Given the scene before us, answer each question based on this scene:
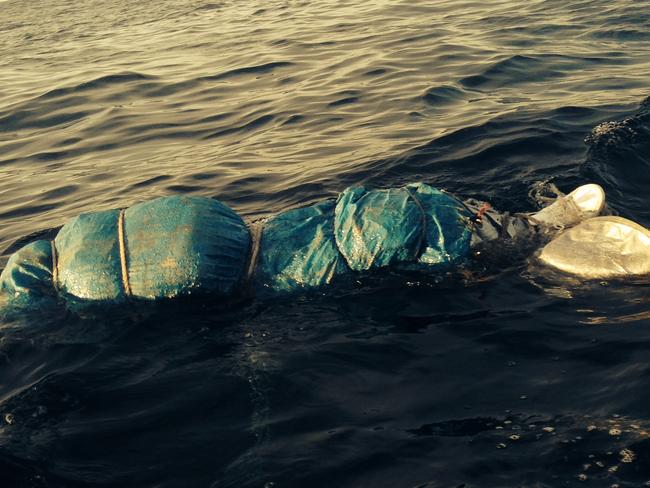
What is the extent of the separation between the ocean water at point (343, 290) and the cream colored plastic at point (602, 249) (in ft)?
0.39

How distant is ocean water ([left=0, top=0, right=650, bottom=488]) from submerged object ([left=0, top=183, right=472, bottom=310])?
23 cm

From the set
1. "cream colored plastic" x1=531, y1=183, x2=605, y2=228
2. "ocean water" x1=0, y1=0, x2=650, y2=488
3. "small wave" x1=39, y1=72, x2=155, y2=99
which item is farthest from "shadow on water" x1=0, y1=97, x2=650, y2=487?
"small wave" x1=39, y1=72, x2=155, y2=99

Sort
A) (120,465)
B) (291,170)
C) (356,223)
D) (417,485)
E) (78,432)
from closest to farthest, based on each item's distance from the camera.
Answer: (417,485), (120,465), (78,432), (356,223), (291,170)

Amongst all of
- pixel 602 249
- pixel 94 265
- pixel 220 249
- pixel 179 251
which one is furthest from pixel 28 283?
pixel 602 249

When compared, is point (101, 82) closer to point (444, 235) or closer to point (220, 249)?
point (220, 249)

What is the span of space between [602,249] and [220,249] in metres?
2.57

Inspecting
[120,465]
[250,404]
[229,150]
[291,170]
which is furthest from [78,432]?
[229,150]

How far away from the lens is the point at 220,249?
505 centimetres

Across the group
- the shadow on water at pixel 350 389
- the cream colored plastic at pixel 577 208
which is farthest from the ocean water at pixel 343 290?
the cream colored plastic at pixel 577 208

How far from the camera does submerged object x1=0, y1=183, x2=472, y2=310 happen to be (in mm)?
4973

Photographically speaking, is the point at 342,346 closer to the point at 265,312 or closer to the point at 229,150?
the point at 265,312

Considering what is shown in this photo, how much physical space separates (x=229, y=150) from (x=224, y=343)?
15.5 feet

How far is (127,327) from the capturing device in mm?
5180

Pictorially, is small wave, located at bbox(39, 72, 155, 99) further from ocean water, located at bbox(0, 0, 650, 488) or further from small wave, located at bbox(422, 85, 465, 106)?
small wave, located at bbox(422, 85, 465, 106)
